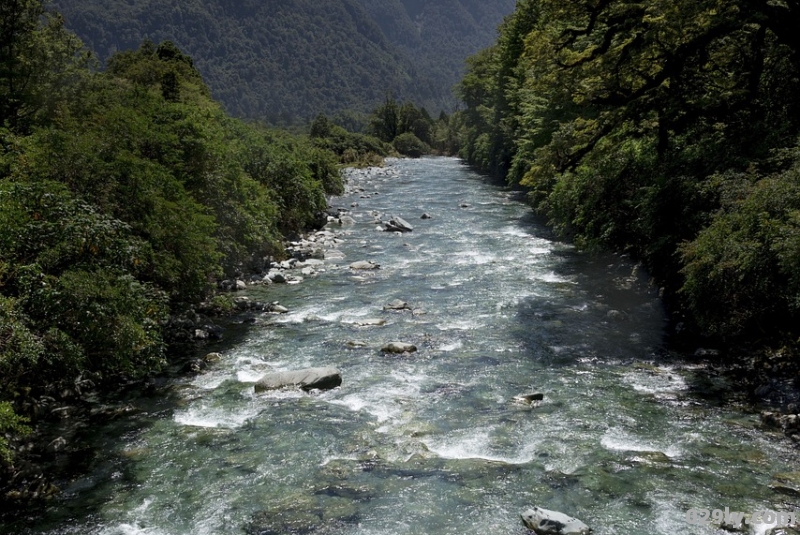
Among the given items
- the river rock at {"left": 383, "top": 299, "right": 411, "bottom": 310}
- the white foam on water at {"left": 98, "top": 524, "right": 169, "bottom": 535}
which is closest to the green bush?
the river rock at {"left": 383, "top": 299, "right": 411, "bottom": 310}

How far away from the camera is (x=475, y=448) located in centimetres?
1022

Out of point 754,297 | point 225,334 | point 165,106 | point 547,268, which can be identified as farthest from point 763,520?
point 165,106

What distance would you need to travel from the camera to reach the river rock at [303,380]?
42.2 ft

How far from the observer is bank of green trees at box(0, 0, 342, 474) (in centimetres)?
1027

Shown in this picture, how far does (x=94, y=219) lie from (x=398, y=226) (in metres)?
20.9

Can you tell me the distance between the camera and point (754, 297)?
1202 cm

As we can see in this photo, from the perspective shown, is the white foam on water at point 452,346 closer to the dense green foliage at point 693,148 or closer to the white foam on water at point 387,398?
the white foam on water at point 387,398

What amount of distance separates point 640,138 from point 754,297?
32.7 feet

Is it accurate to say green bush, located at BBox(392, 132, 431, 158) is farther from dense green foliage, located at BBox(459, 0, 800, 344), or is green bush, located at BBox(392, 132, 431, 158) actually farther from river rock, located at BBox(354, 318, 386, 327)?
river rock, located at BBox(354, 318, 386, 327)

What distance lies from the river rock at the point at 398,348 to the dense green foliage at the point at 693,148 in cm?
661

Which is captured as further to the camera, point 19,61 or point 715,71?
point 19,61

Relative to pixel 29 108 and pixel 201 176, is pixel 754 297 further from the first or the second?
pixel 29 108

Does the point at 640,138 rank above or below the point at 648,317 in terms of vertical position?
above

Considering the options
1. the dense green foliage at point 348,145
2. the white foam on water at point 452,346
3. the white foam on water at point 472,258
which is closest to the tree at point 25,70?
the white foam on water at point 452,346
